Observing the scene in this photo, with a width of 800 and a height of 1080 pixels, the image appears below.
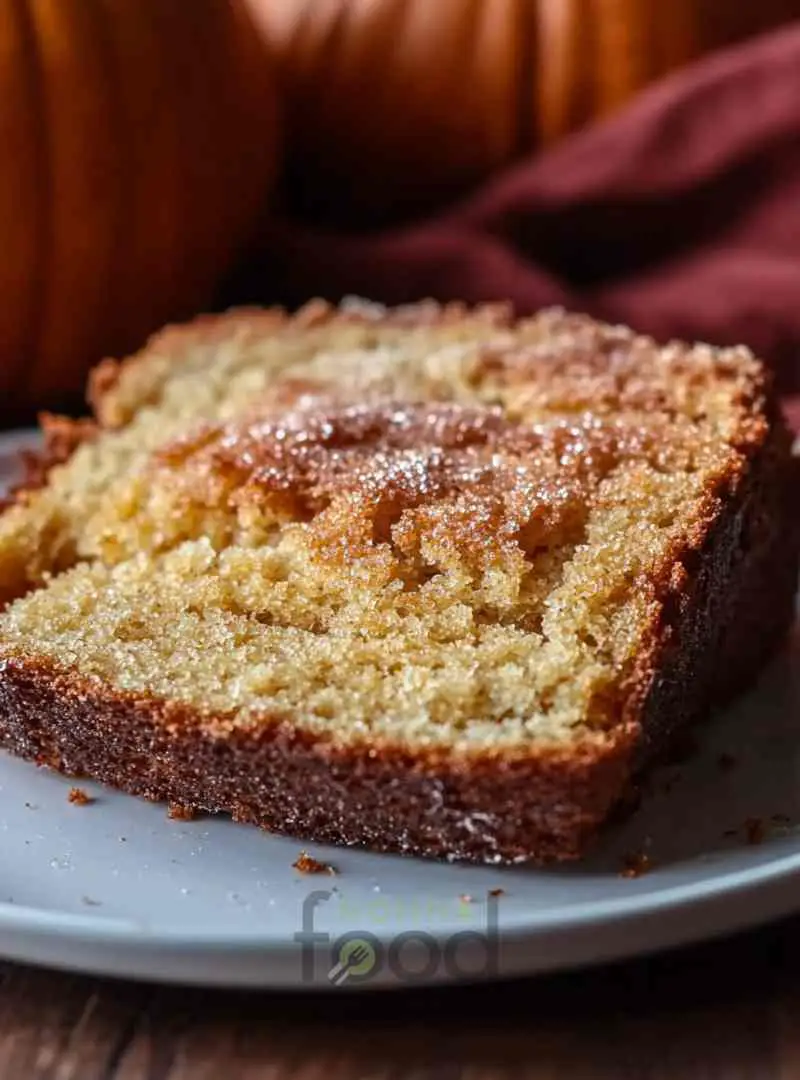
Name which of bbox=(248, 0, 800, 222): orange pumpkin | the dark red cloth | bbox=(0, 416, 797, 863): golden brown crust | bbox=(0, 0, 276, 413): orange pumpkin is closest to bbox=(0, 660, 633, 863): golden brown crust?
bbox=(0, 416, 797, 863): golden brown crust

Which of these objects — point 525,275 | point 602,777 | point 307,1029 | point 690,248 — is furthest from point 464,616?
point 690,248

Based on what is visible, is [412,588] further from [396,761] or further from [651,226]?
[651,226]

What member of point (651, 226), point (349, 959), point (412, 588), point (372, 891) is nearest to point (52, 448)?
point (412, 588)

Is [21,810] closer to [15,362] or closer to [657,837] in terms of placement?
[657,837]

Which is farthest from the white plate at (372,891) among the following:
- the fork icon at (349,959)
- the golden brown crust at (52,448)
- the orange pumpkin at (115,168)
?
the orange pumpkin at (115,168)

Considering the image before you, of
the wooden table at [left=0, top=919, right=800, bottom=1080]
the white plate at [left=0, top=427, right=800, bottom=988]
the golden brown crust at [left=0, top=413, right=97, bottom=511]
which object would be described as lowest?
the wooden table at [left=0, top=919, right=800, bottom=1080]

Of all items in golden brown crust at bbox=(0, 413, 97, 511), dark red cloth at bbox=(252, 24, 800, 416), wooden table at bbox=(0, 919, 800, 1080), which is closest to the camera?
wooden table at bbox=(0, 919, 800, 1080)

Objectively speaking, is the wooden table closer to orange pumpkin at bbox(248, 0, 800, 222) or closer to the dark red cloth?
the dark red cloth
